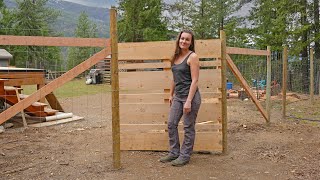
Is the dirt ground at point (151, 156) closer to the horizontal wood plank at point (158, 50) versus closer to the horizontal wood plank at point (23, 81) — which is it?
the horizontal wood plank at point (23, 81)

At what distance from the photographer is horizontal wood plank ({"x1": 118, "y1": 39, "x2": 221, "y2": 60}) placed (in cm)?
522

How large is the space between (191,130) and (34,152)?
2691mm

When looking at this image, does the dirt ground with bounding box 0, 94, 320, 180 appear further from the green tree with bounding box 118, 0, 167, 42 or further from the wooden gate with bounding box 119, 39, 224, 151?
the green tree with bounding box 118, 0, 167, 42

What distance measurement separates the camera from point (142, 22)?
24.2 meters

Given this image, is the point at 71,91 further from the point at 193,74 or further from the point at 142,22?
the point at 193,74

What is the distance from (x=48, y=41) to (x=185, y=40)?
1760 mm

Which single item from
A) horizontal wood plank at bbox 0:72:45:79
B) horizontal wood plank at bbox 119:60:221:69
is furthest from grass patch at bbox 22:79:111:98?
horizontal wood plank at bbox 119:60:221:69

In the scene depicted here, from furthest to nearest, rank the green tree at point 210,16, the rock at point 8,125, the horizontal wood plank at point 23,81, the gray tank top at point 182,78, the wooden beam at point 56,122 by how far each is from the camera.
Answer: the green tree at point 210,16 < the horizontal wood plank at point 23,81 < the wooden beam at point 56,122 < the rock at point 8,125 < the gray tank top at point 182,78

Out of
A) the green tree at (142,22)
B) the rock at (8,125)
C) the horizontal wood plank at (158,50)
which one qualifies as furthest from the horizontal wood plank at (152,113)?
the green tree at (142,22)

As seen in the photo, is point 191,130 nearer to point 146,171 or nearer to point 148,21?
point 146,171

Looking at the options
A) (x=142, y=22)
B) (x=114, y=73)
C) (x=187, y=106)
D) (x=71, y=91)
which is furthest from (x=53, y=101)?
(x=142, y=22)

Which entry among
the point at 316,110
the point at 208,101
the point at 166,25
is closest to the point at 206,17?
the point at 166,25

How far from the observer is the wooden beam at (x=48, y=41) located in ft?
11.6

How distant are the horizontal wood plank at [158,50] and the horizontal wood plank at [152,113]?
2.50 feet
